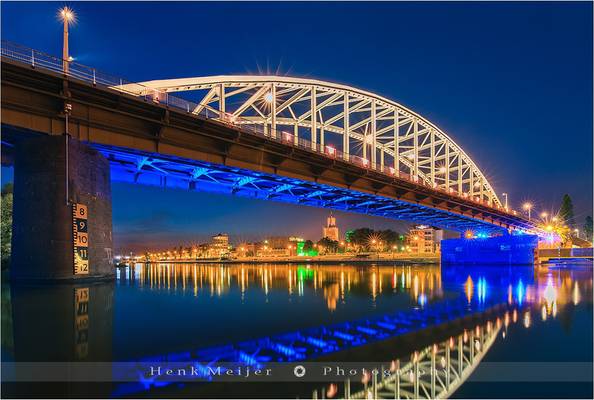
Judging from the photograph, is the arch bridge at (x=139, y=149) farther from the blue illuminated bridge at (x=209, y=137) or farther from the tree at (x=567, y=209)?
the tree at (x=567, y=209)

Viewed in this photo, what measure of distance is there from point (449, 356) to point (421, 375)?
175cm

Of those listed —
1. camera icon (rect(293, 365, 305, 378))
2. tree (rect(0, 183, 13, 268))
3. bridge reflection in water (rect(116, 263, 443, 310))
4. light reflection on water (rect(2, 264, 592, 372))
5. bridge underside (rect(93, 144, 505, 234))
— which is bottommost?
bridge reflection in water (rect(116, 263, 443, 310))

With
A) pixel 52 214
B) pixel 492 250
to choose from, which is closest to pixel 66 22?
pixel 52 214

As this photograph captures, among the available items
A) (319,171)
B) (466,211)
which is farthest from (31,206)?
(466,211)

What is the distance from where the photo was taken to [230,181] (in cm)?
4419

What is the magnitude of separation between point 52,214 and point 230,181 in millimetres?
22782

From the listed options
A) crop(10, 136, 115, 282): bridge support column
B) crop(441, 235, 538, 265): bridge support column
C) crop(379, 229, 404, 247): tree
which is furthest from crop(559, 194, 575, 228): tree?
crop(10, 136, 115, 282): bridge support column

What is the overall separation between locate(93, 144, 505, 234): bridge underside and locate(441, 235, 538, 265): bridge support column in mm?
12549

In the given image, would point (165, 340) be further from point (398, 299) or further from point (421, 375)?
point (398, 299)

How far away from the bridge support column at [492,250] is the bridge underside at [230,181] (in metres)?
12.5

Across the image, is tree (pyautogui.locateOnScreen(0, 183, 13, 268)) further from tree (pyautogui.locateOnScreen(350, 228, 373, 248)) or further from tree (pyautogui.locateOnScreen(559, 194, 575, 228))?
tree (pyautogui.locateOnScreen(559, 194, 575, 228))

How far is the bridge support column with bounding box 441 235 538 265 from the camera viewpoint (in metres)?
64.2

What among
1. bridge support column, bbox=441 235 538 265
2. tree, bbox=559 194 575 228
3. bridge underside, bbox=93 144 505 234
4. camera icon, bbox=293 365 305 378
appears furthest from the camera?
tree, bbox=559 194 575 228

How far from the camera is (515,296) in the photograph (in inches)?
816
